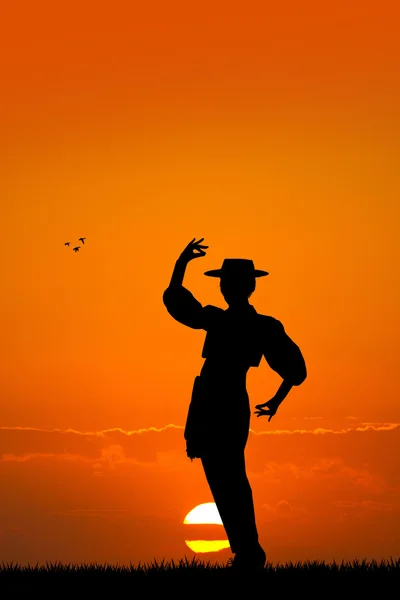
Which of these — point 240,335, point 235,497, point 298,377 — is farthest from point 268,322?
point 235,497

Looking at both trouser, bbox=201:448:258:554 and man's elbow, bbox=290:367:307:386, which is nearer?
trouser, bbox=201:448:258:554

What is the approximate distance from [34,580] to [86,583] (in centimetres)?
77

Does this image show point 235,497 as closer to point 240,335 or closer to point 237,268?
point 240,335

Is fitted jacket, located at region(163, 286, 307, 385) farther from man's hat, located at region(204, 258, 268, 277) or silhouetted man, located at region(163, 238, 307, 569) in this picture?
man's hat, located at region(204, 258, 268, 277)

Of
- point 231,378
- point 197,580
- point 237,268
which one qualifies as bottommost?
point 197,580

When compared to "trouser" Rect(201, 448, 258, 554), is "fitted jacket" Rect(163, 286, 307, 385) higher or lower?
higher

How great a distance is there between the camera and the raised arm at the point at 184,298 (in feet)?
43.6

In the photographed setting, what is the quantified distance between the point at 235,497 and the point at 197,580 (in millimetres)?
1149

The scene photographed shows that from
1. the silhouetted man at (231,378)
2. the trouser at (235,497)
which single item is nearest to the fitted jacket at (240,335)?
the silhouetted man at (231,378)

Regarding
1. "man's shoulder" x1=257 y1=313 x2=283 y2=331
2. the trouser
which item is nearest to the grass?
the trouser

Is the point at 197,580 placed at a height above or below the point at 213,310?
below

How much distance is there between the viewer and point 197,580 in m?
12.7

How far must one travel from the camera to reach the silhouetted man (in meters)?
13.1

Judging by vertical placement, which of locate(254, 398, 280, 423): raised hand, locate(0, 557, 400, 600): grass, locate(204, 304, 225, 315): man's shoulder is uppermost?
locate(204, 304, 225, 315): man's shoulder
